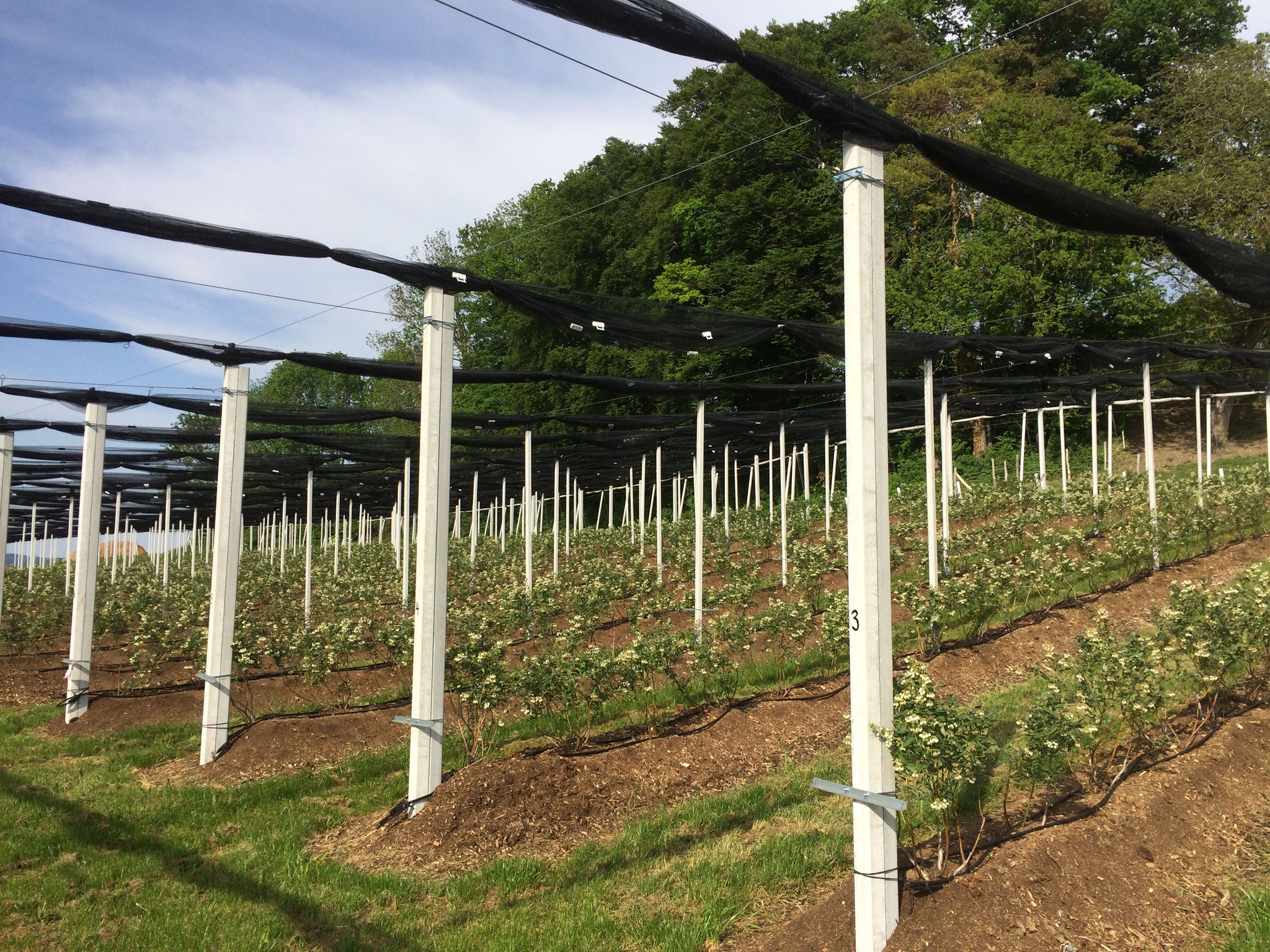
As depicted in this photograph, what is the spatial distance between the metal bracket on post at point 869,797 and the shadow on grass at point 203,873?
250cm

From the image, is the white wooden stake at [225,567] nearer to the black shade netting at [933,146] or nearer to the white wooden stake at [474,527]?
the black shade netting at [933,146]

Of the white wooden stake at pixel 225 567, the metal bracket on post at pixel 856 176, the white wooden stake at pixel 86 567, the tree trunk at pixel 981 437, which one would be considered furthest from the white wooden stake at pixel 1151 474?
the tree trunk at pixel 981 437

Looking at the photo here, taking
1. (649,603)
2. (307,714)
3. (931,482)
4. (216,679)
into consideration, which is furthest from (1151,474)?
(216,679)

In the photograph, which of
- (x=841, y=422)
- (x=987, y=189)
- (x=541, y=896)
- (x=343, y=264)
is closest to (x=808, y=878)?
(x=541, y=896)

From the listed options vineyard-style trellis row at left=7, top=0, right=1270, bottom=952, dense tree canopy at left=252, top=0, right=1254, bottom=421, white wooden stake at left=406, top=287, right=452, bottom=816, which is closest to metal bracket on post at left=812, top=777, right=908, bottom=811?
vineyard-style trellis row at left=7, top=0, right=1270, bottom=952

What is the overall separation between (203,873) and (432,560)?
8.37 ft

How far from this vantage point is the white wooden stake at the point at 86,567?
1015 centimetres

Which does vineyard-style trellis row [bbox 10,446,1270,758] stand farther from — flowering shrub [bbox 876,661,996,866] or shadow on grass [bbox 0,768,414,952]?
flowering shrub [bbox 876,661,996,866]

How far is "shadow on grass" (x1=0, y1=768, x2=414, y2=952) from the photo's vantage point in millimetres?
4617

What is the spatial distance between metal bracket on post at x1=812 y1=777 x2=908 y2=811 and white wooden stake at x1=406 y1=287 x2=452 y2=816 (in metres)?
3.38

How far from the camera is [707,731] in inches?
294

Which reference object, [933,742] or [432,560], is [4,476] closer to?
[432,560]

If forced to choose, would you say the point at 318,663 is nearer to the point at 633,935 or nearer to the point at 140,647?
the point at 140,647

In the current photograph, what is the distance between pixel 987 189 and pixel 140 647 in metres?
11.4
